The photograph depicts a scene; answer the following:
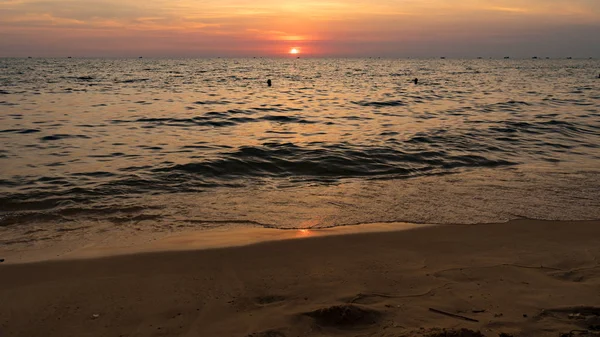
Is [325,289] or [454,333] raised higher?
[454,333]

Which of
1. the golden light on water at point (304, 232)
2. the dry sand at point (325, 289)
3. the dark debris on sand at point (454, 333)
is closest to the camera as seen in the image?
the dark debris on sand at point (454, 333)

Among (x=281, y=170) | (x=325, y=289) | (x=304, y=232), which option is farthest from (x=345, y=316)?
(x=281, y=170)

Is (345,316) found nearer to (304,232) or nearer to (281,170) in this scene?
(304,232)

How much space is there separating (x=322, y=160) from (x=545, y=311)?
28.6 feet

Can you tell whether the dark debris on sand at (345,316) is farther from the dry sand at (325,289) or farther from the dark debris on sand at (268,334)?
the dark debris on sand at (268,334)

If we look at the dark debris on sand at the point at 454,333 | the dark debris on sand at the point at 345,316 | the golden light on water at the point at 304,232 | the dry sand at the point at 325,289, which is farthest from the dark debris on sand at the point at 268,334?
the golden light on water at the point at 304,232

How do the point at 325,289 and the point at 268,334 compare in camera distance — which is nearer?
the point at 268,334

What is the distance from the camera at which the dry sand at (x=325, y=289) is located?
4.36m

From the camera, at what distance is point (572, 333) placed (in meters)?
4.06

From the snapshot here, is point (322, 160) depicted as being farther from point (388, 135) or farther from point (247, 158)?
point (388, 135)

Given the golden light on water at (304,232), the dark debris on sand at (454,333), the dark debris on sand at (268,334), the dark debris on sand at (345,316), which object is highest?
the dark debris on sand at (454,333)

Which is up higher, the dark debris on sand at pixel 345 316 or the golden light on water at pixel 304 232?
the dark debris on sand at pixel 345 316

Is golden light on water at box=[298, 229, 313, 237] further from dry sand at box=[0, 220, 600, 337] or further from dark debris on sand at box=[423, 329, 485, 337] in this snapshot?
dark debris on sand at box=[423, 329, 485, 337]

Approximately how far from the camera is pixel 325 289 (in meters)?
5.19
